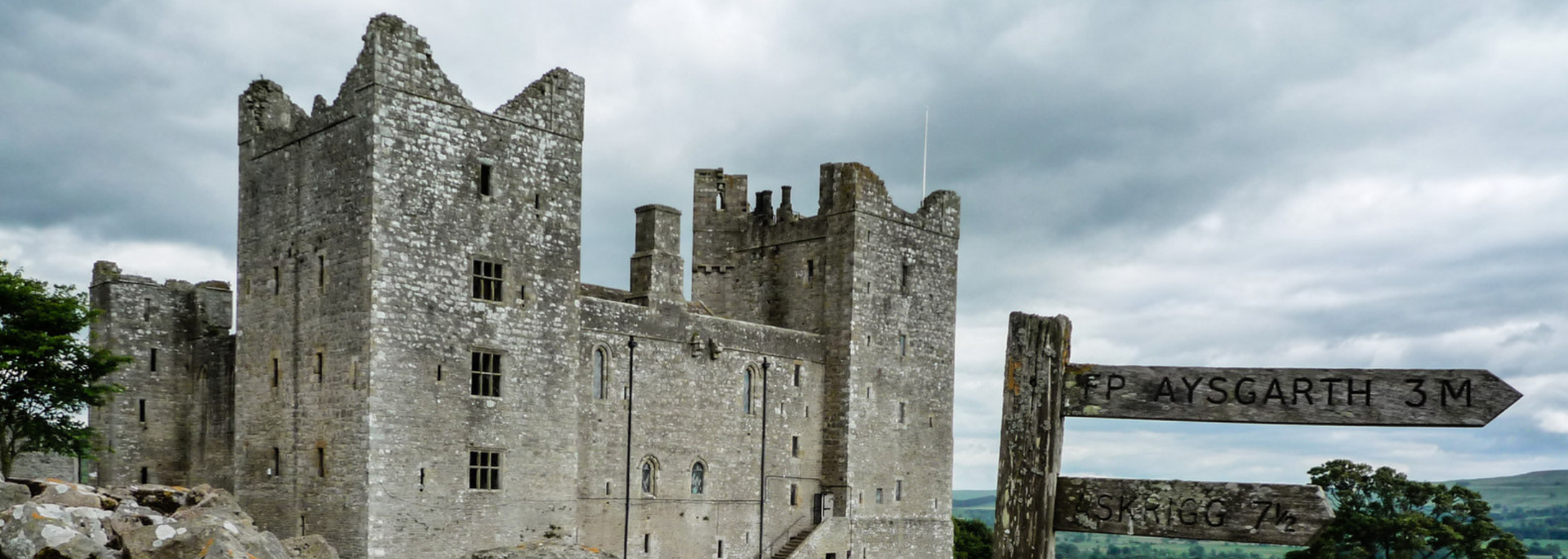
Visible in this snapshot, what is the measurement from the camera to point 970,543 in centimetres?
6353

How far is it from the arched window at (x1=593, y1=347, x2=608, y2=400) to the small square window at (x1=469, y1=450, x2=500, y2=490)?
13.2 feet

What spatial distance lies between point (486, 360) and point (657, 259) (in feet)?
22.9

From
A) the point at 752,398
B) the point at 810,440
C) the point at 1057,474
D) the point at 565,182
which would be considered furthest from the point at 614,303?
the point at 1057,474

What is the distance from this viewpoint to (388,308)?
2883 centimetres

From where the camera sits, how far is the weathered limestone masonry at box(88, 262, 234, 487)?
117ft

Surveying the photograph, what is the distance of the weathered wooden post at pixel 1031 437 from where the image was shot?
9000 mm

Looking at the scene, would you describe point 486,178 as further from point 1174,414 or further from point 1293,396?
point 1293,396

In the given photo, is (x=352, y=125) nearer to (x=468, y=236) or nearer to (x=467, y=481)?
(x=468, y=236)

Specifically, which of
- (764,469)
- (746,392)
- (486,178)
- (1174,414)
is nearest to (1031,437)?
(1174,414)

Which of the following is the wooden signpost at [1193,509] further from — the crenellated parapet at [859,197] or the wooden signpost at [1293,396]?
the crenellated parapet at [859,197]

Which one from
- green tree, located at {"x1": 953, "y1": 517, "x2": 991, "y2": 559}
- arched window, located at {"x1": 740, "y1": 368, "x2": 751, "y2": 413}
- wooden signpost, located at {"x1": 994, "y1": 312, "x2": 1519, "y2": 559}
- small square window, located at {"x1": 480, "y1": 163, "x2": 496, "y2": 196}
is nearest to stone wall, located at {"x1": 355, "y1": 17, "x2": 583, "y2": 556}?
small square window, located at {"x1": 480, "y1": 163, "x2": 496, "y2": 196}

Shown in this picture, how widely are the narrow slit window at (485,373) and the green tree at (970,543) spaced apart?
33.8 meters

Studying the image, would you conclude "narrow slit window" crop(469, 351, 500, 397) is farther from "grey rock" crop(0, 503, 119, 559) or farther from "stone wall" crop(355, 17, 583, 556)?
"grey rock" crop(0, 503, 119, 559)

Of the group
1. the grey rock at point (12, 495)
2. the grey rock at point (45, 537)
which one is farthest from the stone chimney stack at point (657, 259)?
the grey rock at point (45, 537)
